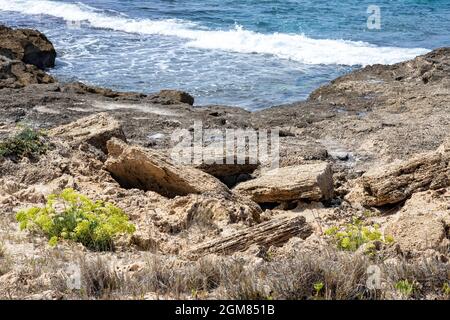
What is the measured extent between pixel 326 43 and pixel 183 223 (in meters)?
19.4

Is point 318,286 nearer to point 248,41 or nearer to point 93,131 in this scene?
point 93,131

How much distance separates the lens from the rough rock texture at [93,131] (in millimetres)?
9016

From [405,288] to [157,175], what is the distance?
13.8 ft

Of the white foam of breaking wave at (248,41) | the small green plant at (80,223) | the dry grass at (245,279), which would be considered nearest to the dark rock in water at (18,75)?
the white foam of breaking wave at (248,41)

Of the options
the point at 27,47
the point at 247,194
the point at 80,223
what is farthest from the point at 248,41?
the point at 80,223

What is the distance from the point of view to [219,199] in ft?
23.0

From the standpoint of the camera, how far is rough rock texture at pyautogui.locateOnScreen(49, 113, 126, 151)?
9.02 meters

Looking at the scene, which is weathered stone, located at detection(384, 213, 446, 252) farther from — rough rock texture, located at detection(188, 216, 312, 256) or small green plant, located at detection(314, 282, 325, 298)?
small green plant, located at detection(314, 282, 325, 298)

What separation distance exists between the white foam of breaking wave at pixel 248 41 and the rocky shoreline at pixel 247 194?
7.15 meters

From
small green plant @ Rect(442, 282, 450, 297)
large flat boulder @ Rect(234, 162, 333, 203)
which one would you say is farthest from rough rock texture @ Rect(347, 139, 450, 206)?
small green plant @ Rect(442, 282, 450, 297)

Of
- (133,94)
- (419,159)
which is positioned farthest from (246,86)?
(419,159)

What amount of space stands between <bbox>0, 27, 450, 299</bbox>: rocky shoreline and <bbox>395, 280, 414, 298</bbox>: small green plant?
0.01m

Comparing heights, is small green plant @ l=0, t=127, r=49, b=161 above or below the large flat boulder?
above
